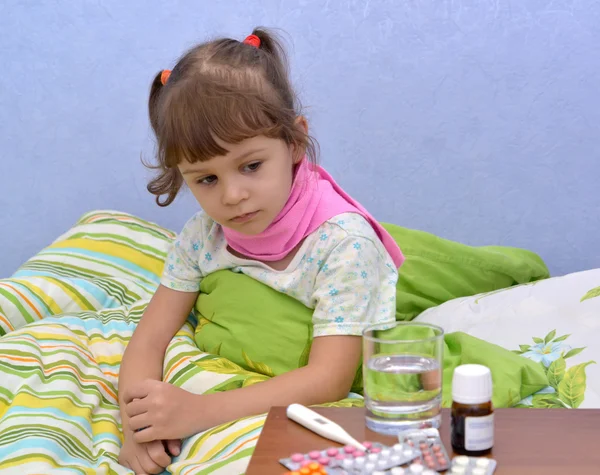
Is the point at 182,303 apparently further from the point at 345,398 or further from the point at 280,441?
the point at 280,441

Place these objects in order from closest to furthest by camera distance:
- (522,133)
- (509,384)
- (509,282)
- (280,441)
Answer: (280,441) < (509,384) < (509,282) < (522,133)

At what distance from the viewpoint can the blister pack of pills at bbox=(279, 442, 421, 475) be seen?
0.53m

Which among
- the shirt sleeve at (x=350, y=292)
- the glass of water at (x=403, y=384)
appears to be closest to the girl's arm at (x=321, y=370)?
the shirt sleeve at (x=350, y=292)

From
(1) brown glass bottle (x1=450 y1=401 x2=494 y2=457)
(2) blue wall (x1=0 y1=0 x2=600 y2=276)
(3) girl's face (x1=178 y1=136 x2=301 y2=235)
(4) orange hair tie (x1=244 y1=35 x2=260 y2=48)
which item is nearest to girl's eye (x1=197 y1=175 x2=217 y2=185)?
(3) girl's face (x1=178 y1=136 x2=301 y2=235)

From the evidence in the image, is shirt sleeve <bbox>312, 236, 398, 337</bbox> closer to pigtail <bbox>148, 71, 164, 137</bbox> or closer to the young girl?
the young girl

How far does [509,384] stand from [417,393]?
318mm

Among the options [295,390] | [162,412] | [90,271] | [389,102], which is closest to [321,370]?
[295,390]

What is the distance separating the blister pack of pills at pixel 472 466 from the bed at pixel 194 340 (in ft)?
1.04

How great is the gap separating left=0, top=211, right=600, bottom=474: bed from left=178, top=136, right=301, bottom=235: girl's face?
5.6 inches

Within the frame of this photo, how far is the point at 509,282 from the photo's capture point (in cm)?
148

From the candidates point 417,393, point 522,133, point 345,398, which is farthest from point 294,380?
point 522,133

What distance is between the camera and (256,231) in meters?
1.07

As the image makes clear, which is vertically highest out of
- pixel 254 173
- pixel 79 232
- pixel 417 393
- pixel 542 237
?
pixel 254 173

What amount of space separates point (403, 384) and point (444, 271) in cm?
82
